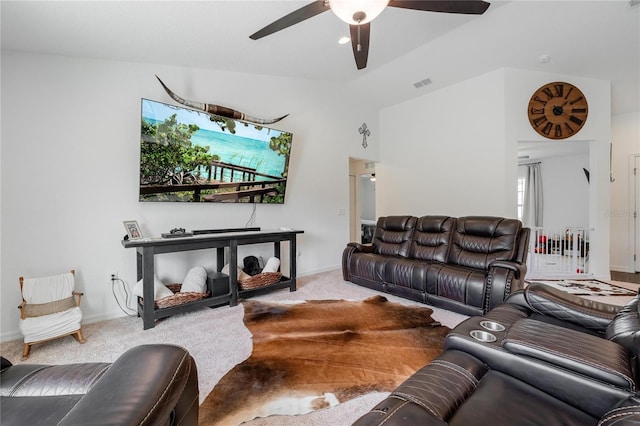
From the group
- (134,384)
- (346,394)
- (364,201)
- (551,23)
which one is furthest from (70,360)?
(364,201)

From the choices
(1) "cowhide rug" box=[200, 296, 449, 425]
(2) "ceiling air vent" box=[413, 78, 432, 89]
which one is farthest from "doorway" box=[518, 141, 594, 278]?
(1) "cowhide rug" box=[200, 296, 449, 425]

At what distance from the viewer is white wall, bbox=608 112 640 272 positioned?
5.09m

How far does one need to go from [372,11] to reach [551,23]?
288 centimetres

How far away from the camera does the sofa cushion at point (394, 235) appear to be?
3920 millimetres

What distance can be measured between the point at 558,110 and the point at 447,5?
3744 mm

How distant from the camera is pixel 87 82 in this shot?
275 cm

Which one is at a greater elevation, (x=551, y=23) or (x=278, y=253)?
(x=551, y=23)

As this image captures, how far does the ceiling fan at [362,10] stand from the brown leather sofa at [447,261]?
90.3 inches

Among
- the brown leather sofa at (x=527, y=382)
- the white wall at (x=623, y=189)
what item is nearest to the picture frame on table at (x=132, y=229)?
the brown leather sofa at (x=527, y=382)

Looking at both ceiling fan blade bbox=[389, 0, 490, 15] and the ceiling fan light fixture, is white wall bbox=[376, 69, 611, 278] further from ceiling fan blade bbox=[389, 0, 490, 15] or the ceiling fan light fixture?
the ceiling fan light fixture

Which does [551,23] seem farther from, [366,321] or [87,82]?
[87,82]

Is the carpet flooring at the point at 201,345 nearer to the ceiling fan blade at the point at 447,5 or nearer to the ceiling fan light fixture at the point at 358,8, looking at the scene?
the ceiling fan light fixture at the point at 358,8

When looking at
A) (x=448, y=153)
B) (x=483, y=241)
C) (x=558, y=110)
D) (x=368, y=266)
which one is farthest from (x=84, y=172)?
(x=558, y=110)

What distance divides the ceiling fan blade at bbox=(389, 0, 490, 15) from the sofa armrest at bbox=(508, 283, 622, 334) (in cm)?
198
